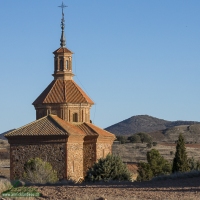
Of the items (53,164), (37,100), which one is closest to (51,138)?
(53,164)

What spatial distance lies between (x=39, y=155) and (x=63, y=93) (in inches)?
215

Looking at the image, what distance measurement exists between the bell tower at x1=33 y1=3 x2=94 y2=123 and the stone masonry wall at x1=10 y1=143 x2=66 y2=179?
150 inches

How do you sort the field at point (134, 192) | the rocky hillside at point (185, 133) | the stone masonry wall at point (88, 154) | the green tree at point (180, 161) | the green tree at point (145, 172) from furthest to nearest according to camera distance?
1. the rocky hillside at point (185, 133)
2. the stone masonry wall at point (88, 154)
3. the green tree at point (145, 172)
4. the green tree at point (180, 161)
5. the field at point (134, 192)

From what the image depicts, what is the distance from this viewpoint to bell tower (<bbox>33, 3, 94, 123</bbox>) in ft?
139

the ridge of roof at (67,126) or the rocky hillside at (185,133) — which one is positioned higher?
→ the rocky hillside at (185,133)

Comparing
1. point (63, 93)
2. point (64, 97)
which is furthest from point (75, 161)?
point (63, 93)

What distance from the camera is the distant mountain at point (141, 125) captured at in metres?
156

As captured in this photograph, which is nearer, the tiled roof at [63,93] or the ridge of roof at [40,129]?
the ridge of roof at [40,129]

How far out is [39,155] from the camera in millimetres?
39125

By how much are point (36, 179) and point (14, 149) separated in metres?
11.2

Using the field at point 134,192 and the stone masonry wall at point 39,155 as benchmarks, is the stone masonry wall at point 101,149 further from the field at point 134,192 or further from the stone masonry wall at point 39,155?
the field at point 134,192

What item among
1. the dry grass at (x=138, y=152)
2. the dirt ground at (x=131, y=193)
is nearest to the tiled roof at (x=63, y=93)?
the dirt ground at (x=131, y=193)

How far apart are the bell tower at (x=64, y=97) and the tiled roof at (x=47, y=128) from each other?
1.82m

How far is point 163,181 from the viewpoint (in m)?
22.8
